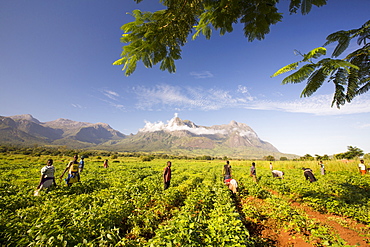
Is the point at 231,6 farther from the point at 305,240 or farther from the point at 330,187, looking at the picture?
the point at 330,187

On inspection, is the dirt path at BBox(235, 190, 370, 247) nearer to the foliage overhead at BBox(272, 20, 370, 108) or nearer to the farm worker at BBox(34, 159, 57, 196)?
the foliage overhead at BBox(272, 20, 370, 108)

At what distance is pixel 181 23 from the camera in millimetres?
2680

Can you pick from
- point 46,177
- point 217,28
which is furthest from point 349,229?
point 46,177

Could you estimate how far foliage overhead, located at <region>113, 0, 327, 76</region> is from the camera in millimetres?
2434

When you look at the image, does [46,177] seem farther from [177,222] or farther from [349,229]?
[349,229]

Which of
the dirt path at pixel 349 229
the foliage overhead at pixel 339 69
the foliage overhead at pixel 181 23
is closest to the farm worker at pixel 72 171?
the foliage overhead at pixel 181 23

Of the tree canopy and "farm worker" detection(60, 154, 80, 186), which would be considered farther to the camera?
"farm worker" detection(60, 154, 80, 186)

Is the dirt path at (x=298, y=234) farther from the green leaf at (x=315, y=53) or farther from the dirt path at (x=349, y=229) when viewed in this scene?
the green leaf at (x=315, y=53)

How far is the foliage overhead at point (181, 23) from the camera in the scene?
2.43 metres

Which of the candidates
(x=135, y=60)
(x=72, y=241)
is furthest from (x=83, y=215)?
(x=135, y=60)

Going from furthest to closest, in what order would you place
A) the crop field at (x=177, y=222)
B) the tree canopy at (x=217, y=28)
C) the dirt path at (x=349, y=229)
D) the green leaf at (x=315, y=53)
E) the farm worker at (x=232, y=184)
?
the farm worker at (x=232, y=184)
the dirt path at (x=349, y=229)
the crop field at (x=177, y=222)
the tree canopy at (x=217, y=28)
the green leaf at (x=315, y=53)

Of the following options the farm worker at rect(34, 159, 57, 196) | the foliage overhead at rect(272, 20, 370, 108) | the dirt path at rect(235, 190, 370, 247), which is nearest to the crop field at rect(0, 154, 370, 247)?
the dirt path at rect(235, 190, 370, 247)

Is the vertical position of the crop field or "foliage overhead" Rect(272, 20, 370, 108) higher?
"foliage overhead" Rect(272, 20, 370, 108)

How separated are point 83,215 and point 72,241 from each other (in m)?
1.45
